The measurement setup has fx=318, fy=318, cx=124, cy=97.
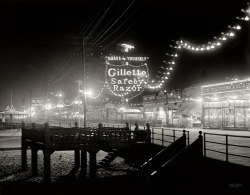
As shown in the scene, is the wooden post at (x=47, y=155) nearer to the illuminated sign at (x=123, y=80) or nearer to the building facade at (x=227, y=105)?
the illuminated sign at (x=123, y=80)

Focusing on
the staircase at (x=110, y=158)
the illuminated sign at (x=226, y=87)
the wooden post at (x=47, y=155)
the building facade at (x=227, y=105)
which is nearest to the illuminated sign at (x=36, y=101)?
the building facade at (x=227, y=105)

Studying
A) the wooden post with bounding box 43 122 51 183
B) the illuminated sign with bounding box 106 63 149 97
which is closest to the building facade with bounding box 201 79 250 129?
the illuminated sign with bounding box 106 63 149 97

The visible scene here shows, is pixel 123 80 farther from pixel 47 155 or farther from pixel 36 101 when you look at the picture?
pixel 36 101

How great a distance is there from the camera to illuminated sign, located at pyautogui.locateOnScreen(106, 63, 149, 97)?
2185 centimetres

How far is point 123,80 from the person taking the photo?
2200 cm

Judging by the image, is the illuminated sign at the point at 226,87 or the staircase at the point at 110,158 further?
the illuminated sign at the point at 226,87

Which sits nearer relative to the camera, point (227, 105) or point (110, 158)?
point (110, 158)

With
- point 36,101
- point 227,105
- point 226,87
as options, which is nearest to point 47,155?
point 226,87

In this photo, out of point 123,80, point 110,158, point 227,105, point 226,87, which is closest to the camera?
point 123,80

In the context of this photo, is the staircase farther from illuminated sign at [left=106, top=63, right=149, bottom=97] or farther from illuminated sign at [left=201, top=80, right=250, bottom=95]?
illuminated sign at [left=201, top=80, right=250, bottom=95]

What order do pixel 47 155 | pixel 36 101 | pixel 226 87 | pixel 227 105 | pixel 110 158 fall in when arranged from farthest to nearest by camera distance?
pixel 36 101, pixel 227 105, pixel 226 87, pixel 110 158, pixel 47 155

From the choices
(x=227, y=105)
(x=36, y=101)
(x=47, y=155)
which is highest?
(x=36, y=101)

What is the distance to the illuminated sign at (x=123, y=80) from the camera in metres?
21.9

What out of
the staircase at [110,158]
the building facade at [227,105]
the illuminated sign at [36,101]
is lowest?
the staircase at [110,158]
